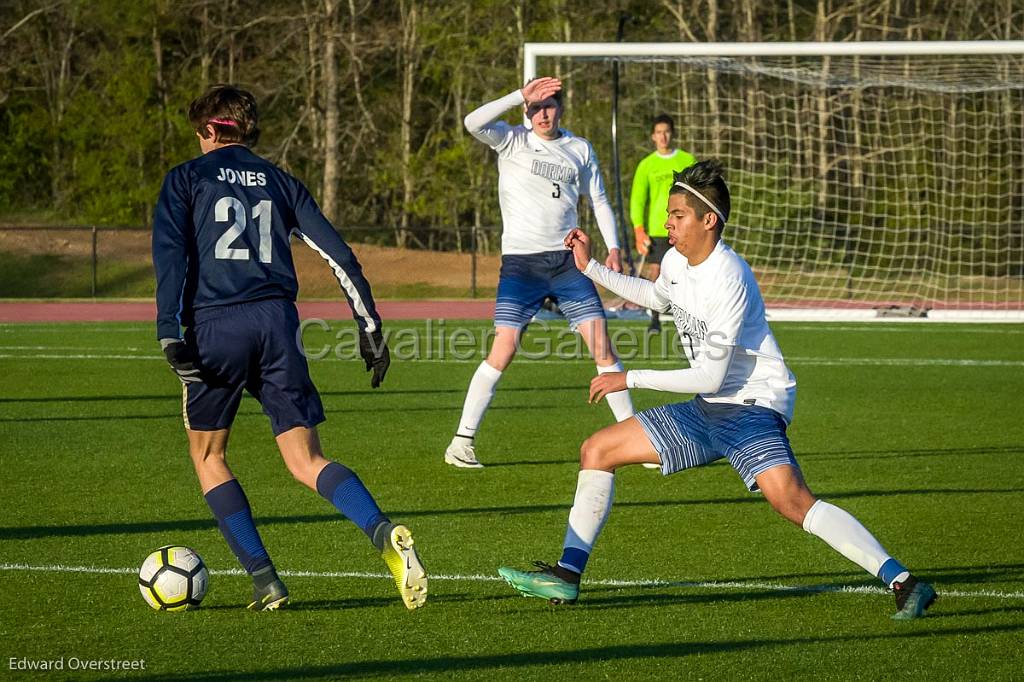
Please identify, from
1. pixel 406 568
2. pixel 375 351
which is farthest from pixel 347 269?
pixel 406 568

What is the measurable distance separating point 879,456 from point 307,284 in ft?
71.3

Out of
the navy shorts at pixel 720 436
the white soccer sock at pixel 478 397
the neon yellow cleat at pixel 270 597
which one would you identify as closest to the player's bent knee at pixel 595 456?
the navy shorts at pixel 720 436

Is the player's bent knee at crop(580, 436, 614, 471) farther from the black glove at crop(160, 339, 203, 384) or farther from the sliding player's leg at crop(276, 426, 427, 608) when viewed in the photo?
the black glove at crop(160, 339, 203, 384)

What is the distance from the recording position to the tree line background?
36.5 m

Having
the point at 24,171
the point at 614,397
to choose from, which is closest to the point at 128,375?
the point at 614,397

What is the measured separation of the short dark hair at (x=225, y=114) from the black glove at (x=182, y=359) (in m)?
0.82

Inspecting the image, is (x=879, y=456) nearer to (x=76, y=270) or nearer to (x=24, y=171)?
(x=76, y=270)

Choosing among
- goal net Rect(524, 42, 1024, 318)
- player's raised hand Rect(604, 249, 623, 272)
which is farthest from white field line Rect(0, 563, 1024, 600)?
goal net Rect(524, 42, 1024, 318)

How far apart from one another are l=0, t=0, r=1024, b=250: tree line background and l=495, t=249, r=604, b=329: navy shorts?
2347 centimetres

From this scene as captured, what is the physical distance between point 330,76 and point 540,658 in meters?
32.5

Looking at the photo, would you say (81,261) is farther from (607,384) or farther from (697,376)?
A: (697,376)

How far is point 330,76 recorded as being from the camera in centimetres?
3591

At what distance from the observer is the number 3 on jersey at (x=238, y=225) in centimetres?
514

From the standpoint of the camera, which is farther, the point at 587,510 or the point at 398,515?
the point at 398,515
